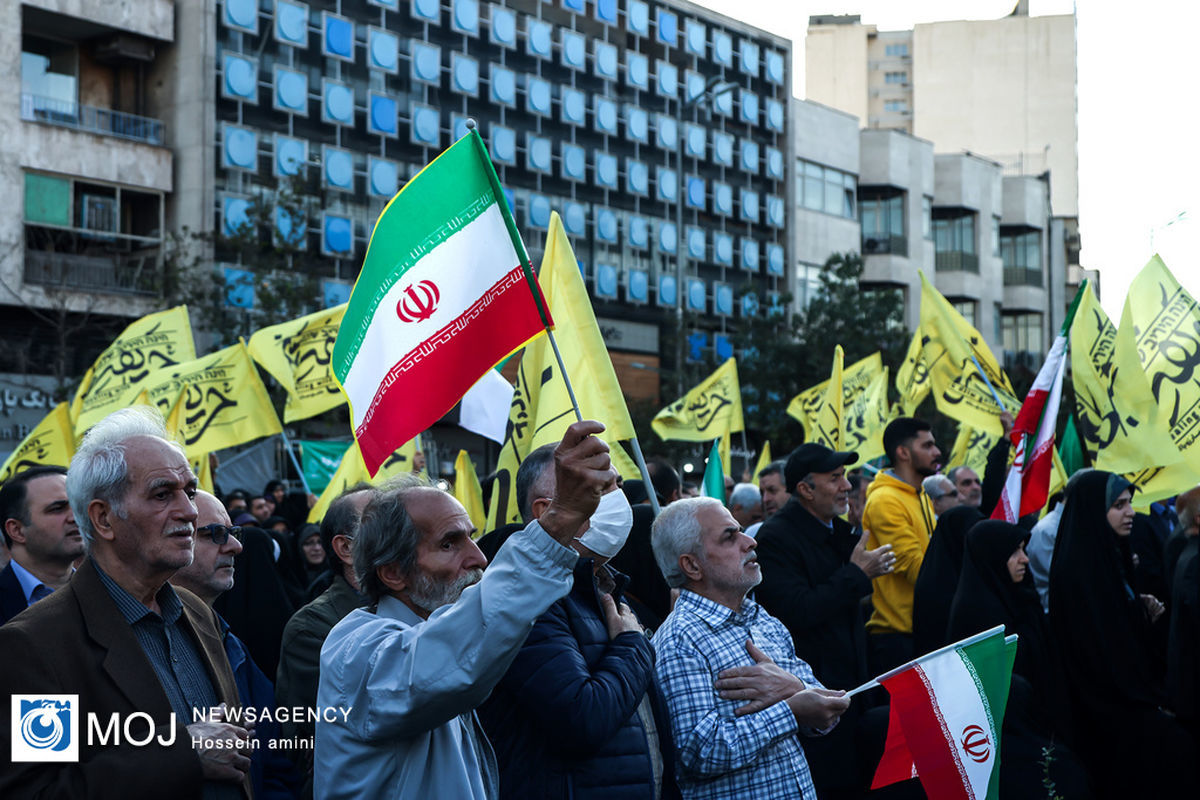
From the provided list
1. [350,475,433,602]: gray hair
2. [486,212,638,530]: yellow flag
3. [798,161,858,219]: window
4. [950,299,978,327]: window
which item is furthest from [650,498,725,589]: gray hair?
[950,299,978,327]: window

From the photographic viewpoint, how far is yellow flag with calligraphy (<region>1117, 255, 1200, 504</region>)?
8891 millimetres

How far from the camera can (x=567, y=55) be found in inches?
1752

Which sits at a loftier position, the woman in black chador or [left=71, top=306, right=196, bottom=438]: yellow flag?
[left=71, top=306, right=196, bottom=438]: yellow flag

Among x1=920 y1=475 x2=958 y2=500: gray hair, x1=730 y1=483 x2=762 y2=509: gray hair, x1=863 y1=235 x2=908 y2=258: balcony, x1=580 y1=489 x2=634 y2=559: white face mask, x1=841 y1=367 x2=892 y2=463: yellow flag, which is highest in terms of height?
x1=863 y1=235 x2=908 y2=258: balcony

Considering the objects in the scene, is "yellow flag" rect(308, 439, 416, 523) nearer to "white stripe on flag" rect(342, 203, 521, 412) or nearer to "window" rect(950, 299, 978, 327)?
"white stripe on flag" rect(342, 203, 521, 412)

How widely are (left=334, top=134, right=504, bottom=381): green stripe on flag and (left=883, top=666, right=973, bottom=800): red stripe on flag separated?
2.26m

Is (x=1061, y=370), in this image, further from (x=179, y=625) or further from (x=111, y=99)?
(x=111, y=99)

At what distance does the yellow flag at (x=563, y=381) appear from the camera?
5773 mm

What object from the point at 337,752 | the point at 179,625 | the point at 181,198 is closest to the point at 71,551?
the point at 179,625

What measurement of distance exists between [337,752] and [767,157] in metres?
49.2

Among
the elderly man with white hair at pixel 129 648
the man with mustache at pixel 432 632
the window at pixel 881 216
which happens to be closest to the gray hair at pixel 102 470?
the elderly man with white hair at pixel 129 648

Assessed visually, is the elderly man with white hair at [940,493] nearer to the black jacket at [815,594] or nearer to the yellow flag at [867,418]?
the black jacket at [815,594]

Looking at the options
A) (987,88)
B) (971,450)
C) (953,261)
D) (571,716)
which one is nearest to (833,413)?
(971,450)
